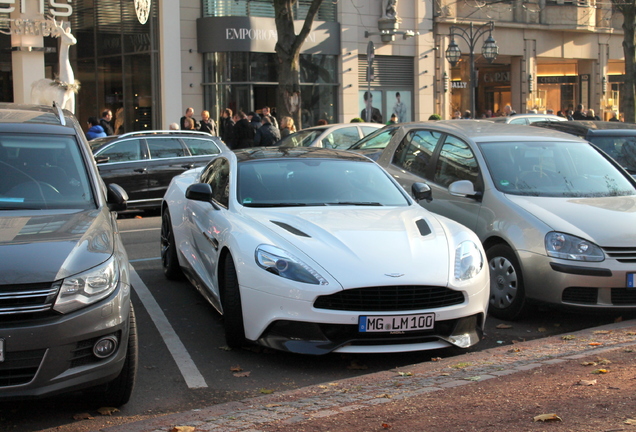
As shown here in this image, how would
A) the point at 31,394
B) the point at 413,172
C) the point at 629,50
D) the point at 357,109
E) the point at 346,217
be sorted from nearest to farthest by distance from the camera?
the point at 31,394, the point at 346,217, the point at 413,172, the point at 629,50, the point at 357,109

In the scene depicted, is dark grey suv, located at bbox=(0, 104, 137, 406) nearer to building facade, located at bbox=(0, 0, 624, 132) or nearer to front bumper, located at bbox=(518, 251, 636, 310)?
front bumper, located at bbox=(518, 251, 636, 310)

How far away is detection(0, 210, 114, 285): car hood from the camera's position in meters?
4.15

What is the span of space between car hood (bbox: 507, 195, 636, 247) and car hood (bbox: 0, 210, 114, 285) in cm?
382

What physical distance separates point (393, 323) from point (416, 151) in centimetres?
419

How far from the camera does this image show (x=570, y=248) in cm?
662

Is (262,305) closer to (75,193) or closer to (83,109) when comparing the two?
(75,193)

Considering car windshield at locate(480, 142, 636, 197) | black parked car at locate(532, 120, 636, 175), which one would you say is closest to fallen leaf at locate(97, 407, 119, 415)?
car windshield at locate(480, 142, 636, 197)

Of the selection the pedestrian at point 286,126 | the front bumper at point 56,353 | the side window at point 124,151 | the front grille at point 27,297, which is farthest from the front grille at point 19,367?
the pedestrian at point 286,126

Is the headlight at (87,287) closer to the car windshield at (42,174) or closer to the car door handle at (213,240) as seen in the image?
the car windshield at (42,174)

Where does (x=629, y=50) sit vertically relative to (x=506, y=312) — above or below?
above

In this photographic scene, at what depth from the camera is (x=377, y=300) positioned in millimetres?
5398

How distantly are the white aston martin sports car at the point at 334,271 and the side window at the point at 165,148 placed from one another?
7997 millimetres

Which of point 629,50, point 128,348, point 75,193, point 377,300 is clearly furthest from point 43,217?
point 629,50

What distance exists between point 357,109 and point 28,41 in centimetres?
1316
